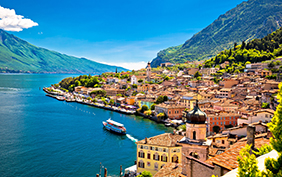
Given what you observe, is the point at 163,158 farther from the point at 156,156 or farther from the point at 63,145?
the point at 63,145

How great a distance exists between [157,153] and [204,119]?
12156 mm

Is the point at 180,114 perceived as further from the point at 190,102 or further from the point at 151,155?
the point at 151,155

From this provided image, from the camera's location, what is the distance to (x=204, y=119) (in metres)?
12.8

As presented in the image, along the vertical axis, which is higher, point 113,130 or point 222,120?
point 222,120

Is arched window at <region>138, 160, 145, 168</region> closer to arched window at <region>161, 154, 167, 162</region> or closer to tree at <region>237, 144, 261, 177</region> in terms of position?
arched window at <region>161, 154, 167, 162</region>

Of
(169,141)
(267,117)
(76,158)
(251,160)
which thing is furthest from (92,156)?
(251,160)

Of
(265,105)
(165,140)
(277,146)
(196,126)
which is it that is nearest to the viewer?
(277,146)

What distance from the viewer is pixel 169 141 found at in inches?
950

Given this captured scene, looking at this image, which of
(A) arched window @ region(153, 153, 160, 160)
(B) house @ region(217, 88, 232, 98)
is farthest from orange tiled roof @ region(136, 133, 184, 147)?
(B) house @ region(217, 88, 232, 98)

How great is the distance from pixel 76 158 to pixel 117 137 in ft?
36.5

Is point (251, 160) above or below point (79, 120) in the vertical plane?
above

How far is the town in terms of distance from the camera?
10.7 metres

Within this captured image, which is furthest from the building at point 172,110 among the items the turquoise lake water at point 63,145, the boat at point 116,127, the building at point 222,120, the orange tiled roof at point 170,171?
the orange tiled roof at point 170,171

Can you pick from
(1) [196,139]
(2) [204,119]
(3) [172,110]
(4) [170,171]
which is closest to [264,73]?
(3) [172,110]
